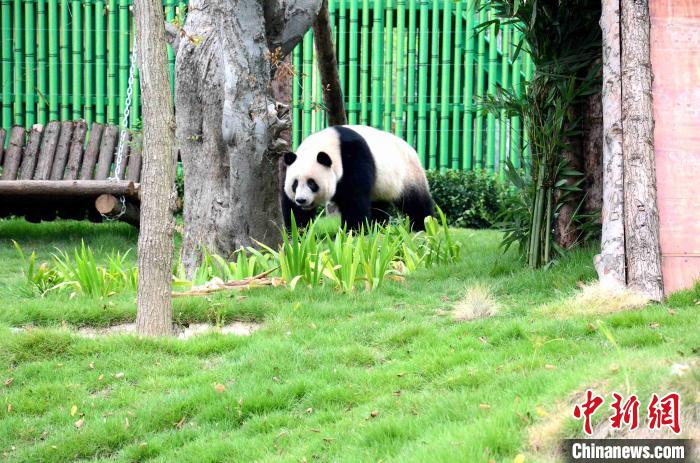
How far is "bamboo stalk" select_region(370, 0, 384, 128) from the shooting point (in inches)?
461

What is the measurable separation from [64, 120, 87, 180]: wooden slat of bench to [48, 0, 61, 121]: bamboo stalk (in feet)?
6.34

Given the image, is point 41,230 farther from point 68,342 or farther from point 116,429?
point 116,429

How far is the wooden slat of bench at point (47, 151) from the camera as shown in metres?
9.61

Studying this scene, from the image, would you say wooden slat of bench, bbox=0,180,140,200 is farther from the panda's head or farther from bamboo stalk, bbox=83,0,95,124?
bamboo stalk, bbox=83,0,95,124

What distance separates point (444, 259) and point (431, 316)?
1.77 meters

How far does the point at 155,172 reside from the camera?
15.9ft

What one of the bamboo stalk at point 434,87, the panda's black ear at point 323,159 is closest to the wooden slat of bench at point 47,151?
the panda's black ear at point 323,159

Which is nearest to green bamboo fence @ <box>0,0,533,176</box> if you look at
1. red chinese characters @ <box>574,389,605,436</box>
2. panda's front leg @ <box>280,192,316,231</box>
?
panda's front leg @ <box>280,192,316,231</box>

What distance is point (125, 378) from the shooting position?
14.8 feet

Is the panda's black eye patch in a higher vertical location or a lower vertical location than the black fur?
higher

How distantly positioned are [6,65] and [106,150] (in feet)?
9.87

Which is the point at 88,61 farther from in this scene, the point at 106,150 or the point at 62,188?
the point at 62,188

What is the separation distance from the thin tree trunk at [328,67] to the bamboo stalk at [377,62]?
79.6 inches

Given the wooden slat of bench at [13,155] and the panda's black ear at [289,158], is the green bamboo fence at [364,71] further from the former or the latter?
the panda's black ear at [289,158]
